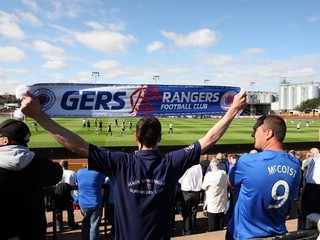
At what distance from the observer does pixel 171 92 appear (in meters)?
7.18

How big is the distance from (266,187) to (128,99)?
180 inches

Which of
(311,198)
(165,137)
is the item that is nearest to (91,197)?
(311,198)

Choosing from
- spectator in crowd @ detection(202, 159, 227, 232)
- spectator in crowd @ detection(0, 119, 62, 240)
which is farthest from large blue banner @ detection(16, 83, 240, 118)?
spectator in crowd @ detection(0, 119, 62, 240)

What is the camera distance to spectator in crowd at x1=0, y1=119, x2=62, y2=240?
231cm

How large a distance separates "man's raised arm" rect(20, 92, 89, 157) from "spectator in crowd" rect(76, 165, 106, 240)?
3334mm

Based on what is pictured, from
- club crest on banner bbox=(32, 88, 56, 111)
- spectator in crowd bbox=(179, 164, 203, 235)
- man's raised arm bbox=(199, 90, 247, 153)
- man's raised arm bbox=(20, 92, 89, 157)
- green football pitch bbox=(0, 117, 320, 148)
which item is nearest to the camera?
man's raised arm bbox=(20, 92, 89, 157)

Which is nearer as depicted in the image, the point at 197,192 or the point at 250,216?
the point at 250,216

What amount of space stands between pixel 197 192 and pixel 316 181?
2.88 m

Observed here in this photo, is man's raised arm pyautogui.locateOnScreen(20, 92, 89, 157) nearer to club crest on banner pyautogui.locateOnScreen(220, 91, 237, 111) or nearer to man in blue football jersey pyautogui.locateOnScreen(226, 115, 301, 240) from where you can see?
man in blue football jersey pyautogui.locateOnScreen(226, 115, 301, 240)

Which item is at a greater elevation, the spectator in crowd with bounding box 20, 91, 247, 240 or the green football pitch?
the spectator in crowd with bounding box 20, 91, 247, 240

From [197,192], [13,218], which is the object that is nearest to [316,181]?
[197,192]

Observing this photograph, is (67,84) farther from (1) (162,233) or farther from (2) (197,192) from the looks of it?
(1) (162,233)

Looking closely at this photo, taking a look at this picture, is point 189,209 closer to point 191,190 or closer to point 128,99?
point 191,190

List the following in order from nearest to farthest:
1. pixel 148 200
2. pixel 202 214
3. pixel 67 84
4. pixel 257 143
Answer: pixel 148 200 → pixel 257 143 → pixel 67 84 → pixel 202 214
